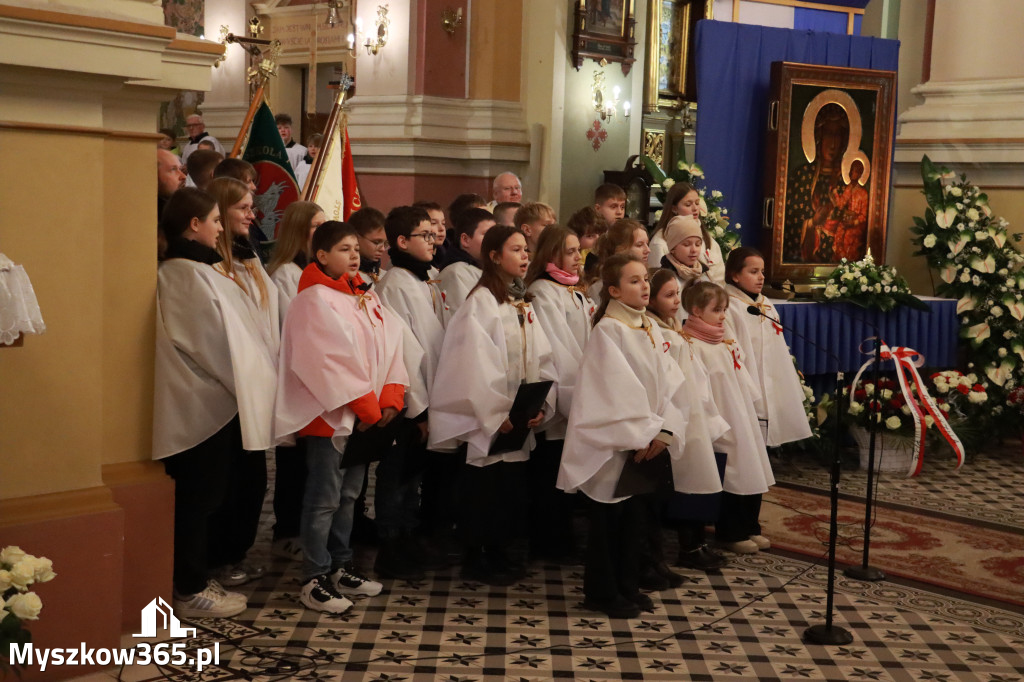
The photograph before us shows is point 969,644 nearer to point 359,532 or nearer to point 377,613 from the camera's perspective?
point 377,613

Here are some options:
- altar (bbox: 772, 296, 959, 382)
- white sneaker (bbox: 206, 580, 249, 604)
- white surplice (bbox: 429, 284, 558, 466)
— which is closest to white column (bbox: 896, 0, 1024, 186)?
altar (bbox: 772, 296, 959, 382)

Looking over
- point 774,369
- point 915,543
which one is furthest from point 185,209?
point 915,543

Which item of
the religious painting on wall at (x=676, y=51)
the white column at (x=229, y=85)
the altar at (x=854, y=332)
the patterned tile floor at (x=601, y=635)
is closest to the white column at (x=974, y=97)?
the altar at (x=854, y=332)

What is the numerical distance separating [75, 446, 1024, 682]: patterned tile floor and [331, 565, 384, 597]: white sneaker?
4 cm

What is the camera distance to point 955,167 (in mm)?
10086

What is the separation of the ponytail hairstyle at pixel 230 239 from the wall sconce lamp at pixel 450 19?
7030mm

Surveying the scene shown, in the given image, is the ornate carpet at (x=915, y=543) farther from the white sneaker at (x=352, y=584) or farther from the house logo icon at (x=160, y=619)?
the house logo icon at (x=160, y=619)

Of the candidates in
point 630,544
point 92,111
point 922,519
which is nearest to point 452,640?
point 630,544

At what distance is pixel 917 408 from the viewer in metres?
7.93

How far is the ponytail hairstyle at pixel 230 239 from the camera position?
4782mm

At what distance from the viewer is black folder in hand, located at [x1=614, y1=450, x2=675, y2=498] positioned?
497cm

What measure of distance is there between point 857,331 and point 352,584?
15.3 ft

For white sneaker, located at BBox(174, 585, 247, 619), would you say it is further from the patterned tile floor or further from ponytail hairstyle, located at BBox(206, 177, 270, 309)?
ponytail hairstyle, located at BBox(206, 177, 270, 309)

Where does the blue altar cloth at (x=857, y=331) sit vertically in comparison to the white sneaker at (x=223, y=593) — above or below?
above
